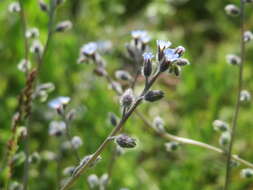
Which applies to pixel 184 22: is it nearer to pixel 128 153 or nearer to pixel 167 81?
pixel 167 81

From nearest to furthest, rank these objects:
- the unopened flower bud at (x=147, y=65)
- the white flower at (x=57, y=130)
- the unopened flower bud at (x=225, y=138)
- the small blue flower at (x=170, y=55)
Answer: the small blue flower at (x=170, y=55)
the unopened flower bud at (x=147, y=65)
the white flower at (x=57, y=130)
the unopened flower bud at (x=225, y=138)

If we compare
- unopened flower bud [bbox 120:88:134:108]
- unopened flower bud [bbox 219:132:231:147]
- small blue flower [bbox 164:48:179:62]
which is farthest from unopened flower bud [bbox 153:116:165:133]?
small blue flower [bbox 164:48:179:62]

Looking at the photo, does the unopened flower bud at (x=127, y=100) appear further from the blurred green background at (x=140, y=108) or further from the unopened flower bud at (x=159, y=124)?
the blurred green background at (x=140, y=108)

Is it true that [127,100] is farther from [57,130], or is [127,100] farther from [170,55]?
[57,130]

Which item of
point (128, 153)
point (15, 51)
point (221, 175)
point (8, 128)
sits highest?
point (15, 51)

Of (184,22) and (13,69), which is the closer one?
(13,69)

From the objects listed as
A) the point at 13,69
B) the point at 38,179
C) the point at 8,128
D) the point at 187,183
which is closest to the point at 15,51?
the point at 13,69

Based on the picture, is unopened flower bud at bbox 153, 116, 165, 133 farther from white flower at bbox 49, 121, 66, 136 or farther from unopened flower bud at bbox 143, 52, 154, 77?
unopened flower bud at bbox 143, 52, 154, 77

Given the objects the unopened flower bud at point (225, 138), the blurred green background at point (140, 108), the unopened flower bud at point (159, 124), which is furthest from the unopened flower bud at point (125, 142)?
the blurred green background at point (140, 108)

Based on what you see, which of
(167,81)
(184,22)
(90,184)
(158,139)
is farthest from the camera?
(184,22)
